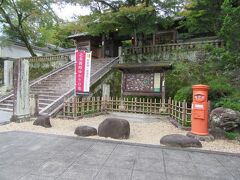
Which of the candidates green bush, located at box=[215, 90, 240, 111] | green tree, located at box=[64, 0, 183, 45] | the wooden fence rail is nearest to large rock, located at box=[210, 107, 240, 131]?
green bush, located at box=[215, 90, 240, 111]

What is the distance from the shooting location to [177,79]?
43.5 feet

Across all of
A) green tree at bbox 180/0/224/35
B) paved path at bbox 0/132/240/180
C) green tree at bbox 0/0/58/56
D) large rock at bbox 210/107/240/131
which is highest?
green tree at bbox 0/0/58/56

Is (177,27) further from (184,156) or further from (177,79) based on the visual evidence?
(184,156)

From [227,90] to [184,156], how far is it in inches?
218

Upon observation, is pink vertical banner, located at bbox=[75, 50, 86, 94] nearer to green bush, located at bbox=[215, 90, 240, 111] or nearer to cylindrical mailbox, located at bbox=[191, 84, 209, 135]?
cylindrical mailbox, located at bbox=[191, 84, 209, 135]

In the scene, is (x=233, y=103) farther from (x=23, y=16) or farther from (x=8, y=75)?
(x=23, y=16)

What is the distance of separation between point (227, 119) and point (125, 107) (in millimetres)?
5599

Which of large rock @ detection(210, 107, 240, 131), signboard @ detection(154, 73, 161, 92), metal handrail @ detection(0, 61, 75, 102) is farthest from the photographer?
metal handrail @ detection(0, 61, 75, 102)

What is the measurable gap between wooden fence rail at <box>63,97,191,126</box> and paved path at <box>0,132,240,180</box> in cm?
340

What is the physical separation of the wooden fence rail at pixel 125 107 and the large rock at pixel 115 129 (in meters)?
2.74

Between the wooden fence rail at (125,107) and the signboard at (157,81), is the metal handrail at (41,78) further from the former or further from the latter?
the signboard at (157,81)

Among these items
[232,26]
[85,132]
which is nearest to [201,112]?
[85,132]

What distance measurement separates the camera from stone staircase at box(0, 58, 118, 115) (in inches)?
429

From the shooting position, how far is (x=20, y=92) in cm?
866
